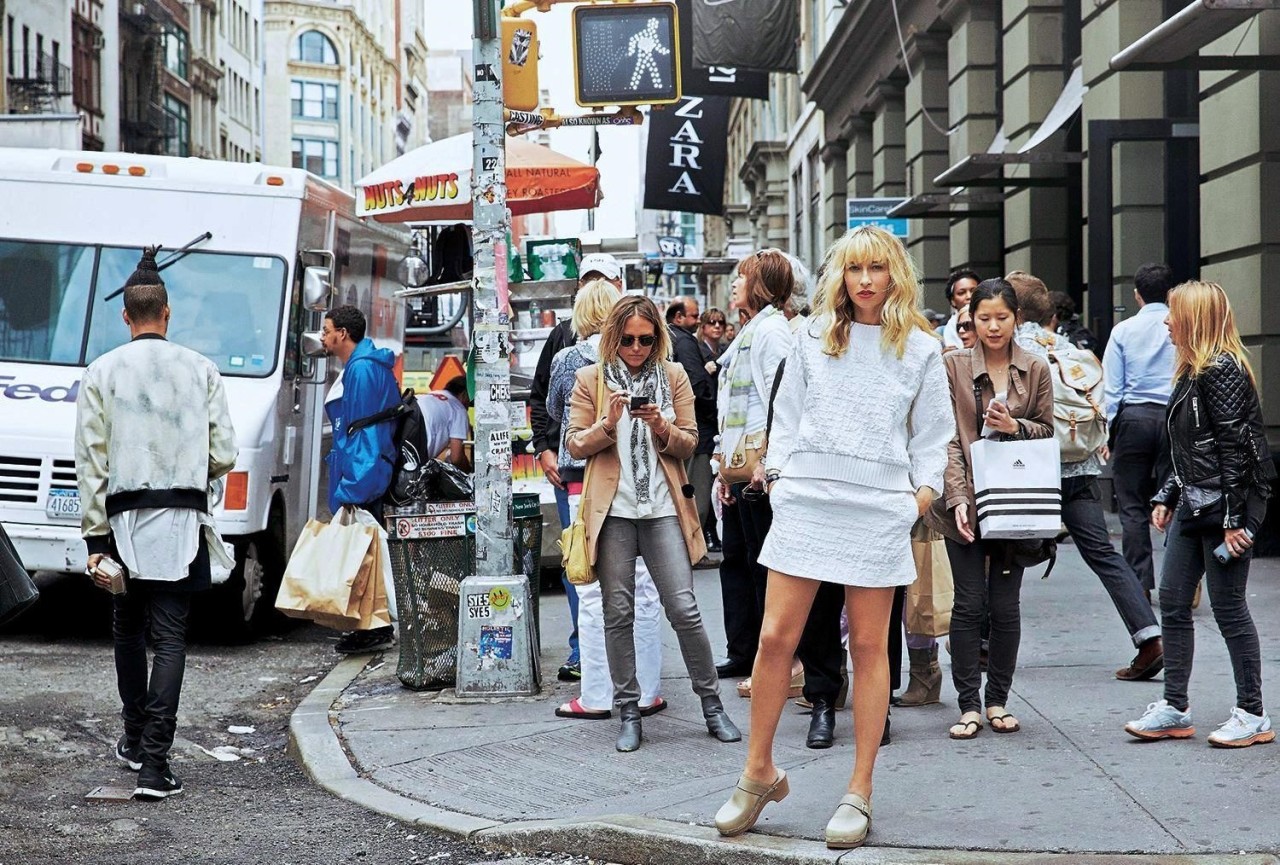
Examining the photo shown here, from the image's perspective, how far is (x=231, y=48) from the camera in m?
74.5

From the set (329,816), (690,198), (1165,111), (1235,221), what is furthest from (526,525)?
(690,198)

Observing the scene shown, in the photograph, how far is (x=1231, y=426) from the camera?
20.0 feet

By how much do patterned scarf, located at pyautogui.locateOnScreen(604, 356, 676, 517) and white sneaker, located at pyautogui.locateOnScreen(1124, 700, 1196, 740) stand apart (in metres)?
2.03

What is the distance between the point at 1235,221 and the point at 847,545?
315 inches

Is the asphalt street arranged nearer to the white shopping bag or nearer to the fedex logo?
the fedex logo

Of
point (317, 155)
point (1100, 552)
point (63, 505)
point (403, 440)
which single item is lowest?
point (1100, 552)

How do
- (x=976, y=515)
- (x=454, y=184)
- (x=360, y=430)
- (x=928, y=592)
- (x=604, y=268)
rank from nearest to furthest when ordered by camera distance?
(x=976, y=515) < (x=928, y=592) < (x=604, y=268) < (x=360, y=430) < (x=454, y=184)

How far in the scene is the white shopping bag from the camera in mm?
6375

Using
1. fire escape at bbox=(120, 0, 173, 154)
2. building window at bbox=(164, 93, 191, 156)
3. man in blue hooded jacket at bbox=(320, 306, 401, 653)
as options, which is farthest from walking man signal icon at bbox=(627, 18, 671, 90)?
building window at bbox=(164, 93, 191, 156)

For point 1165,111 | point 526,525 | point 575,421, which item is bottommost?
point 526,525

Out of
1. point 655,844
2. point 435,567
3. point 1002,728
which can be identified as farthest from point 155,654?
point 1002,728

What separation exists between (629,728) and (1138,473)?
4.21 meters

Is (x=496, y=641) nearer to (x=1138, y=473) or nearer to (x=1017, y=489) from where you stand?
(x=1017, y=489)

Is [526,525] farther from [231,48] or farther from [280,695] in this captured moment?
[231,48]
